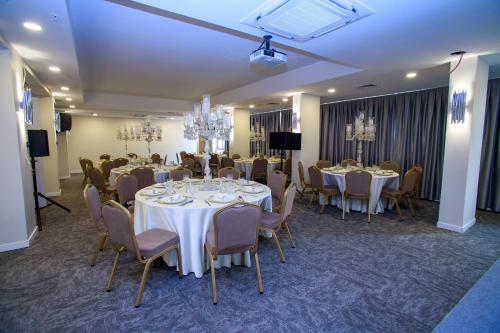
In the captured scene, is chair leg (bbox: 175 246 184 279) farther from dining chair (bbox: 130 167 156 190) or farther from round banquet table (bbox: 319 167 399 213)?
round banquet table (bbox: 319 167 399 213)

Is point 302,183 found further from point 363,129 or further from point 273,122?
point 273,122

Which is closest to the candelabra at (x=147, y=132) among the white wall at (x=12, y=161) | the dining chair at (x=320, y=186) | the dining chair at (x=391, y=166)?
the white wall at (x=12, y=161)

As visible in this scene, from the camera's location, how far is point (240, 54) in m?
4.61

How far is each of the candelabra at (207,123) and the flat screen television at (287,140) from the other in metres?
2.91

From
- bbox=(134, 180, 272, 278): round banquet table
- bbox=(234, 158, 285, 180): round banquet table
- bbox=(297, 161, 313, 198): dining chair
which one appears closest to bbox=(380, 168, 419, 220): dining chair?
bbox=(297, 161, 313, 198): dining chair

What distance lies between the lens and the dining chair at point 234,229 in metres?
2.28

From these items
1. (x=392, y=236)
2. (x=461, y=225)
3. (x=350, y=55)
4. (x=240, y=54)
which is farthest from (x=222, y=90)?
(x=461, y=225)

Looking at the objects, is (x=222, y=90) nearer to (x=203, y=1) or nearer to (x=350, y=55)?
(x=350, y=55)

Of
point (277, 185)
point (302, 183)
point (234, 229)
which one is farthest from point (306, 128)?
point (234, 229)

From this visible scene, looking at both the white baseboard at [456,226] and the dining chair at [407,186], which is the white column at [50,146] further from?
the white baseboard at [456,226]

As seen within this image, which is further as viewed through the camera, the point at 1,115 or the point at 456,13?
the point at 1,115

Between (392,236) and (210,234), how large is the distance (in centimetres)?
301

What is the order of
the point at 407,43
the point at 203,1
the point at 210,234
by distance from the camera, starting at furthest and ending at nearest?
the point at 407,43
the point at 210,234
the point at 203,1

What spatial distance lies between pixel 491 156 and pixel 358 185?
3.22 m
